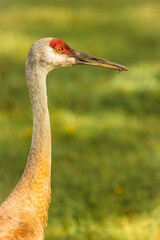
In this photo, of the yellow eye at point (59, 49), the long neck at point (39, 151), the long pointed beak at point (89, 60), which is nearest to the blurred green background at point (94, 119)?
the long neck at point (39, 151)

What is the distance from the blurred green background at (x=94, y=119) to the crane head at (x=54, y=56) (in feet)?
5.12

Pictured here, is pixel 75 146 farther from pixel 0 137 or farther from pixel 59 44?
pixel 59 44

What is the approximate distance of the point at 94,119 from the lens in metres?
6.07

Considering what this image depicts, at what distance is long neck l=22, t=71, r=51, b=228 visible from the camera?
2938 millimetres

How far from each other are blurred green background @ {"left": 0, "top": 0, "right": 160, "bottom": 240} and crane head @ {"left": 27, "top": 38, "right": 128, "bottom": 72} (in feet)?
5.12

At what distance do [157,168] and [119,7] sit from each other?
6096 millimetres

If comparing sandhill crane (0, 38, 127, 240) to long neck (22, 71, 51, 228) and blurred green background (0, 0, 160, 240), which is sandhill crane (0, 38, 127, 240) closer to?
long neck (22, 71, 51, 228)

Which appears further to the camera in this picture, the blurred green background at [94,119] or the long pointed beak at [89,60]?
the blurred green background at [94,119]

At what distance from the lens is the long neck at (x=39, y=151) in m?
2.94

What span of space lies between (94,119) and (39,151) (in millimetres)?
3137

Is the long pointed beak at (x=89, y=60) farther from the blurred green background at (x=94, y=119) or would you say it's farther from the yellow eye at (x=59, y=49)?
the blurred green background at (x=94, y=119)

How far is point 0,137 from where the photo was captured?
5.51 metres

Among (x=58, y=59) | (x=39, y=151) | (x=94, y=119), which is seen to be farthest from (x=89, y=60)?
(x=94, y=119)

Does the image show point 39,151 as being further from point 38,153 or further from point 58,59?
point 58,59
